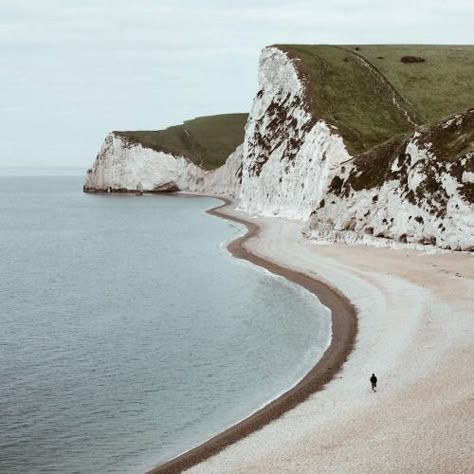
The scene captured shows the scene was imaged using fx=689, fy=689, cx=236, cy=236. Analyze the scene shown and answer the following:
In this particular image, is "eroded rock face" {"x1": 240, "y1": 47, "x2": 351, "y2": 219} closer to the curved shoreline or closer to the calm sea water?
the calm sea water

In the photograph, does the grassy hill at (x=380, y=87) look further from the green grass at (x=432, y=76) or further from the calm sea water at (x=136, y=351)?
the calm sea water at (x=136, y=351)

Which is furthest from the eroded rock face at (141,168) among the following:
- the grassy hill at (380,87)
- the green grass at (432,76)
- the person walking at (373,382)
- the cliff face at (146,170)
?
the person walking at (373,382)

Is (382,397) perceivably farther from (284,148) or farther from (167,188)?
(167,188)

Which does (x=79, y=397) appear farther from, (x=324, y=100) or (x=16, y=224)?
(x=16, y=224)

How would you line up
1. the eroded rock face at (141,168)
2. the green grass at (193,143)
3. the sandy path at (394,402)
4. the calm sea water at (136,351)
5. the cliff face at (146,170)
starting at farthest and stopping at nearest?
the green grass at (193,143)
the eroded rock face at (141,168)
the cliff face at (146,170)
the calm sea water at (136,351)
the sandy path at (394,402)

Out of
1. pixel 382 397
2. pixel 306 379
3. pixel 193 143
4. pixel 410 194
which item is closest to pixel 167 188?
pixel 193 143

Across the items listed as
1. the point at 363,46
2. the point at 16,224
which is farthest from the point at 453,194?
the point at 363,46

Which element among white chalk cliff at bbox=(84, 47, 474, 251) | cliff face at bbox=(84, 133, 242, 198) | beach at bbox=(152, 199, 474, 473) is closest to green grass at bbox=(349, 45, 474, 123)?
white chalk cliff at bbox=(84, 47, 474, 251)
